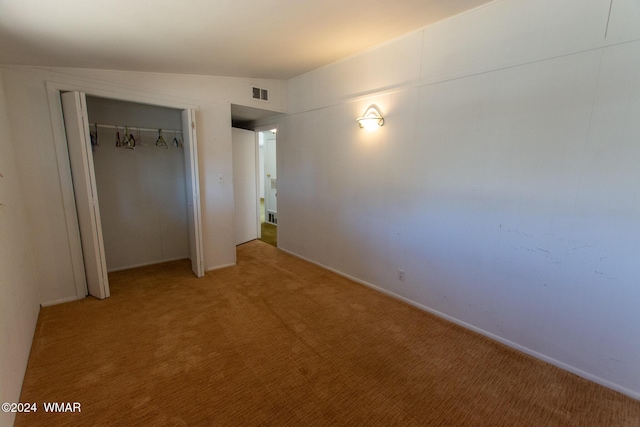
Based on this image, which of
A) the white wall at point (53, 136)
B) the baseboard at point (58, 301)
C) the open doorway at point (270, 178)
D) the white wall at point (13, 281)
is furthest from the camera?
the open doorway at point (270, 178)

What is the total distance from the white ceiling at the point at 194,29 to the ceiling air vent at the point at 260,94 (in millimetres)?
850

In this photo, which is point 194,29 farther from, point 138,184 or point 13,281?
point 138,184

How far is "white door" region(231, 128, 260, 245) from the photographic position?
4918 millimetres

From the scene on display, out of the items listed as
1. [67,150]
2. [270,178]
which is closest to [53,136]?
[67,150]

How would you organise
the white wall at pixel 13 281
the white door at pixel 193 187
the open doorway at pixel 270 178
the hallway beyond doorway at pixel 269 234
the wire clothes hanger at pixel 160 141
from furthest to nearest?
the open doorway at pixel 270 178 → the hallway beyond doorway at pixel 269 234 → the wire clothes hanger at pixel 160 141 → the white door at pixel 193 187 → the white wall at pixel 13 281

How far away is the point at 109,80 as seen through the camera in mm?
2986

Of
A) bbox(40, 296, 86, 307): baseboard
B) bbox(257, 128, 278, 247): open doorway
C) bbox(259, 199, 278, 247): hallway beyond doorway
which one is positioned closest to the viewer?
bbox(40, 296, 86, 307): baseboard

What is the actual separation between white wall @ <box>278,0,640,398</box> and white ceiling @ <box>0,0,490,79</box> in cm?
49

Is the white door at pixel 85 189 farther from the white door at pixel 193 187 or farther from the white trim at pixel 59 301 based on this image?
the white door at pixel 193 187

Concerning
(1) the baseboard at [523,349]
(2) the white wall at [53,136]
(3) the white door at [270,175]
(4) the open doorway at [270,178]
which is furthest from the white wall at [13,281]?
(3) the white door at [270,175]

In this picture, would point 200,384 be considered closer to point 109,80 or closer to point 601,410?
point 601,410

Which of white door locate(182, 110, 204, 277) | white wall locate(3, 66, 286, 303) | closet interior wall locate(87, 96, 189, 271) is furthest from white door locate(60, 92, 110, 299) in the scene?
white door locate(182, 110, 204, 277)

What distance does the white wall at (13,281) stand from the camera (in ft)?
5.34

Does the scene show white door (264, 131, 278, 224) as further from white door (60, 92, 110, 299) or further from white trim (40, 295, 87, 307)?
white trim (40, 295, 87, 307)
